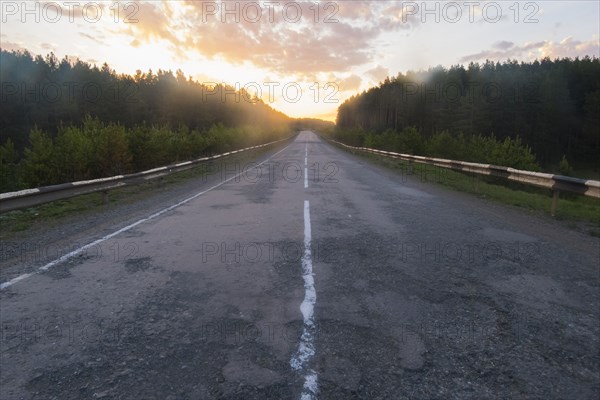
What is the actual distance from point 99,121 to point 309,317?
59.2 feet

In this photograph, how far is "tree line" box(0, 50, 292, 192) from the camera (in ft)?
44.2

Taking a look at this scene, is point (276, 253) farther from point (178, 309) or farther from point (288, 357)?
point (288, 357)

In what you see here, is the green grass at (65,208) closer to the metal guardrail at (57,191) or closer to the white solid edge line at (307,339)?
the metal guardrail at (57,191)

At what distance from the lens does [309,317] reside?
381 centimetres

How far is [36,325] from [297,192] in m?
9.11

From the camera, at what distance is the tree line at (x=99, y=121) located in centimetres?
1346

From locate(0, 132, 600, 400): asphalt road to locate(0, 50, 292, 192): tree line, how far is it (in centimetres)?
839

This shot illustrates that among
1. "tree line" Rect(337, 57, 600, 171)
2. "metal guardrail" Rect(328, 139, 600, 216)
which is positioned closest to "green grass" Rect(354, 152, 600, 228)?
"metal guardrail" Rect(328, 139, 600, 216)

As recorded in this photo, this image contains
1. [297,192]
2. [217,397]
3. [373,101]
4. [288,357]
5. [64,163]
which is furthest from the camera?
[373,101]

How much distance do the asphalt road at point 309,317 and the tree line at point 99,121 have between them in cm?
839

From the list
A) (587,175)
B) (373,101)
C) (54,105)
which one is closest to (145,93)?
(54,105)

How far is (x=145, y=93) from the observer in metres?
80.1

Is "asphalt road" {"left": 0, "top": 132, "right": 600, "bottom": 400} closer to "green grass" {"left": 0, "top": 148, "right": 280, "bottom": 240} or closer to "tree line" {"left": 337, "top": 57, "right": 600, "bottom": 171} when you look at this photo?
"green grass" {"left": 0, "top": 148, "right": 280, "bottom": 240}

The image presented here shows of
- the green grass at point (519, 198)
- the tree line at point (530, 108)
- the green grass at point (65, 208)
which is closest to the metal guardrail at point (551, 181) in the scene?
the green grass at point (519, 198)
